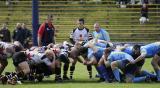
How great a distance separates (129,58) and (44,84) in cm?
233

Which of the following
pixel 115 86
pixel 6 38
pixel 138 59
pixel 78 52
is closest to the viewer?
pixel 115 86

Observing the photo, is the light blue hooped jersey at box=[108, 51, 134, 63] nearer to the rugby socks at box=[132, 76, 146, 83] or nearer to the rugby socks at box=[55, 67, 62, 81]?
the rugby socks at box=[132, 76, 146, 83]

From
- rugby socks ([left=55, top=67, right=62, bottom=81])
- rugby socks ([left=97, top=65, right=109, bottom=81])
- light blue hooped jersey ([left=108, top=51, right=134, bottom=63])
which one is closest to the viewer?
light blue hooped jersey ([left=108, top=51, right=134, bottom=63])

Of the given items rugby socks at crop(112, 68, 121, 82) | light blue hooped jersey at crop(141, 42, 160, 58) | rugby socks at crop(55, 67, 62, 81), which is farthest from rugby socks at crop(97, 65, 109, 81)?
light blue hooped jersey at crop(141, 42, 160, 58)

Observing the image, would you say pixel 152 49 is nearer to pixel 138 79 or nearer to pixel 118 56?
pixel 138 79

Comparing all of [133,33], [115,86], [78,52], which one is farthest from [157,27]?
[115,86]

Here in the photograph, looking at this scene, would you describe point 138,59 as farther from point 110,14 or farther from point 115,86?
point 110,14

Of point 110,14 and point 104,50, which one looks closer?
point 104,50

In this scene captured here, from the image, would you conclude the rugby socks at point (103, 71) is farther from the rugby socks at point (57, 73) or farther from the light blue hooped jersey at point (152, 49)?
the light blue hooped jersey at point (152, 49)

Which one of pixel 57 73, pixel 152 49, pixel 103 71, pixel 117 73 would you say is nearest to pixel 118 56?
pixel 117 73

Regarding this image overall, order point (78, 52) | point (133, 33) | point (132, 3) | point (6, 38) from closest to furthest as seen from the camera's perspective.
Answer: point (78, 52)
point (6, 38)
point (133, 33)
point (132, 3)

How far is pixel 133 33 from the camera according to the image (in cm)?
3244

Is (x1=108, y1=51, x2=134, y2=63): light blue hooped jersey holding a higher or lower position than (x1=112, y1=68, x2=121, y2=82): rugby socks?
higher

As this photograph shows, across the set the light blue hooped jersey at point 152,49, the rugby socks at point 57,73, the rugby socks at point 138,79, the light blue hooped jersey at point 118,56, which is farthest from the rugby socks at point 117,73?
the rugby socks at point 57,73
